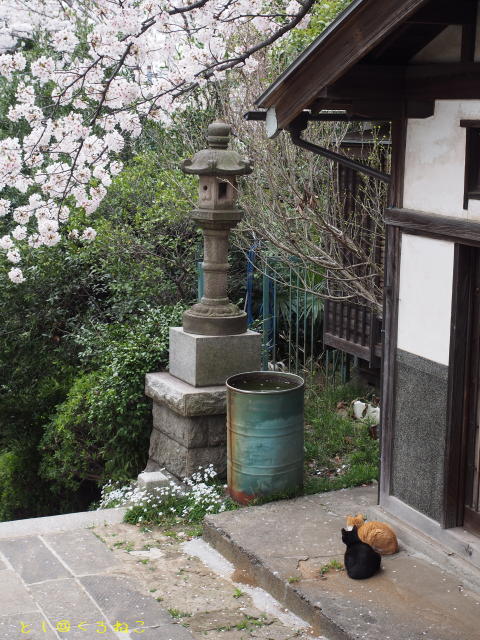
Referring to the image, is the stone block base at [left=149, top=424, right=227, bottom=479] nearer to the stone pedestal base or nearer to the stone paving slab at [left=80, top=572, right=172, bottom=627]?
the stone pedestal base

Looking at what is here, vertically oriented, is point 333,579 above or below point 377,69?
below

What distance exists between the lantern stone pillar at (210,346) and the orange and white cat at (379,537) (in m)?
2.00

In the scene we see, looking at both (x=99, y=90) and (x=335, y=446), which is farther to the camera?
(x=335, y=446)

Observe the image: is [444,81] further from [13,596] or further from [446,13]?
[13,596]

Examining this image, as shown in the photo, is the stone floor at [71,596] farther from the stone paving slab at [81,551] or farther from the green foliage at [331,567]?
the green foliage at [331,567]

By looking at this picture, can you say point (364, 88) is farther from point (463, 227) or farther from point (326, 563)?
point (326, 563)

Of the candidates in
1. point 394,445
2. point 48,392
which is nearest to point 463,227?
point 394,445

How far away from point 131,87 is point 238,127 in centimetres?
182

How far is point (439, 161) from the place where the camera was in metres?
5.26

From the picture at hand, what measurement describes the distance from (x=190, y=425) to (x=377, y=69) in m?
3.34

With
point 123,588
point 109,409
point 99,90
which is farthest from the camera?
point 109,409

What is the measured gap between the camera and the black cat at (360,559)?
5285 mm

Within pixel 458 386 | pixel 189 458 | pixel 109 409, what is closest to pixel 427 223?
pixel 458 386

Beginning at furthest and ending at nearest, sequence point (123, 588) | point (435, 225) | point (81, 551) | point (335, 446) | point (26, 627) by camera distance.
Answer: point (335, 446) < point (81, 551) < point (123, 588) < point (435, 225) < point (26, 627)
